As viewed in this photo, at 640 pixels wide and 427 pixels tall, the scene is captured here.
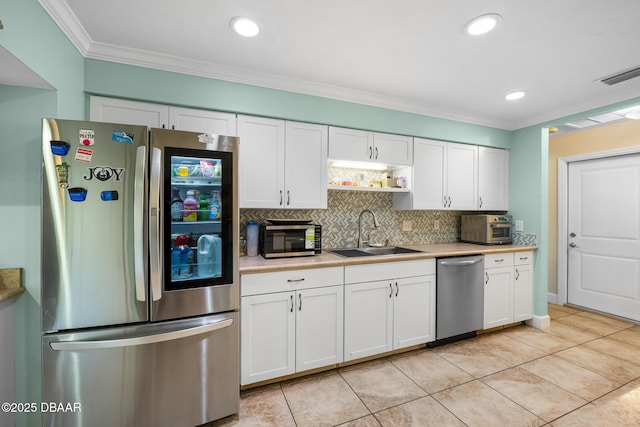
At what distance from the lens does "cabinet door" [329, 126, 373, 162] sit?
8.83ft

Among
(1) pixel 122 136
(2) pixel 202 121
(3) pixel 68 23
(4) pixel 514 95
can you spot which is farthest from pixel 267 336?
(4) pixel 514 95

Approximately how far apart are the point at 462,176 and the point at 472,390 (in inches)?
88.9

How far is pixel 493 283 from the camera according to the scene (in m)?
3.10

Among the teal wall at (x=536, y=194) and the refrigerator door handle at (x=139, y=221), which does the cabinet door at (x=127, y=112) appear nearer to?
the refrigerator door handle at (x=139, y=221)

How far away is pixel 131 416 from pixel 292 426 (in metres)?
0.94

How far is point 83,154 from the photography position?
59.0 inches

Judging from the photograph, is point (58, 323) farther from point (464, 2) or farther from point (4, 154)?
point (464, 2)

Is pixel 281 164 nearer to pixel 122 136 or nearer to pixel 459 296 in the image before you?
pixel 122 136

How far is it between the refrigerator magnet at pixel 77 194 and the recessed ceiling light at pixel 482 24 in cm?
244

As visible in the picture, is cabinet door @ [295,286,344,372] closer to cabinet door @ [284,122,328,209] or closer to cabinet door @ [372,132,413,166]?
cabinet door @ [284,122,328,209]

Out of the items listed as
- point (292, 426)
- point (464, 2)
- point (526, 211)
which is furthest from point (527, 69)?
point (292, 426)

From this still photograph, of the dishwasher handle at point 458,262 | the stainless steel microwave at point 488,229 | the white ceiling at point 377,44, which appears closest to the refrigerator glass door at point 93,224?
the white ceiling at point 377,44

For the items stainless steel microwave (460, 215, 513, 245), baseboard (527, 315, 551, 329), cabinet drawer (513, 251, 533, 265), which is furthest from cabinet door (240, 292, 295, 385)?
baseboard (527, 315, 551, 329)

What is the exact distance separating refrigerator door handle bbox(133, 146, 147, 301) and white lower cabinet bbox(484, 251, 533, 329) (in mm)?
3160
